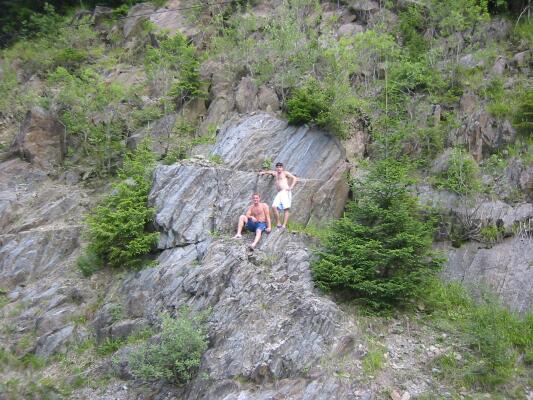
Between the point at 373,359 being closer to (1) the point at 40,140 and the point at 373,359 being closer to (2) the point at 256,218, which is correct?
(2) the point at 256,218

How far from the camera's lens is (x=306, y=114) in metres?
13.0

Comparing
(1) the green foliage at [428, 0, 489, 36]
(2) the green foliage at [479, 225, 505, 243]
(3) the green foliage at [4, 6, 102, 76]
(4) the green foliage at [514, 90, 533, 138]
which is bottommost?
(2) the green foliage at [479, 225, 505, 243]

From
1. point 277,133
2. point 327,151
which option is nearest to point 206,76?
point 277,133

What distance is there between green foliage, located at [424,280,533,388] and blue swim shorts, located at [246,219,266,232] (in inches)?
133

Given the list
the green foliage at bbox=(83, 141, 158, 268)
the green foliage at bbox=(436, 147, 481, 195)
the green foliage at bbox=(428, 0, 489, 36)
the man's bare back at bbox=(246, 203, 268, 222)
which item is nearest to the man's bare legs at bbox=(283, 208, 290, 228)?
the man's bare back at bbox=(246, 203, 268, 222)

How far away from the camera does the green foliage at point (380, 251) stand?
9.34 metres

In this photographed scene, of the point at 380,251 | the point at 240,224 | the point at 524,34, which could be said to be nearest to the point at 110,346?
the point at 240,224

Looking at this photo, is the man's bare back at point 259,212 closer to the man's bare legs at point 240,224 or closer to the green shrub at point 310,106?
the man's bare legs at point 240,224

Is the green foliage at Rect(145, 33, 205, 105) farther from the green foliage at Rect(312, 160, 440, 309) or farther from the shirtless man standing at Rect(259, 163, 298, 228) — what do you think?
the green foliage at Rect(312, 160, 440, 309)

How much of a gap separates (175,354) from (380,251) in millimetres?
3974

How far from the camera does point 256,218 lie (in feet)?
35.8

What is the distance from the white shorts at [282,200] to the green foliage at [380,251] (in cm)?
151

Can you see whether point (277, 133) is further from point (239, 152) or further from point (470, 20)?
point (470, 20)

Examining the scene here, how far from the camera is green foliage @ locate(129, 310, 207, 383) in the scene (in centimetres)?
873
